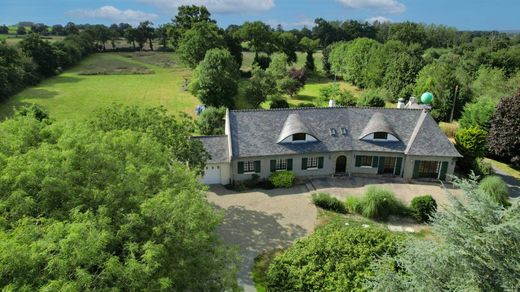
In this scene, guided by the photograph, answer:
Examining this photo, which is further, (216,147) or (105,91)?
(105,91)

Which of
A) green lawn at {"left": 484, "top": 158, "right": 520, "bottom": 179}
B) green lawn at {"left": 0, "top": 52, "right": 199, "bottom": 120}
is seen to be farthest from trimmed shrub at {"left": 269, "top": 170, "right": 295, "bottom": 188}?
green lawn at {"left": 0, "top": 52, "right": 199, "bottom": 120}

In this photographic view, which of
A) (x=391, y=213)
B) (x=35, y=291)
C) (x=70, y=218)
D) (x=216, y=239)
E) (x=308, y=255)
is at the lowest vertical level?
(x=391, y=213)

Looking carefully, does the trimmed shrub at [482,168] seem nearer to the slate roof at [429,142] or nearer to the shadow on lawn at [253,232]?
the slate roof at [429,142]

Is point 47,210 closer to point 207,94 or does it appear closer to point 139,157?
point 139,157

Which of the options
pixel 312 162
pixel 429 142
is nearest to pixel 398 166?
pixel 429 142

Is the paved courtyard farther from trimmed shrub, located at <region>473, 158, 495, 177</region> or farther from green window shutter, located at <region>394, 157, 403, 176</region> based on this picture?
trimmed shrub, located at <region>473, 158, 495, 177</region>

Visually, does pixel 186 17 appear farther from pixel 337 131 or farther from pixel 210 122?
pixel 337 131

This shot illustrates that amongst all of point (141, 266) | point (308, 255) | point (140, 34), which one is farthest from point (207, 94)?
point (140, 34)
